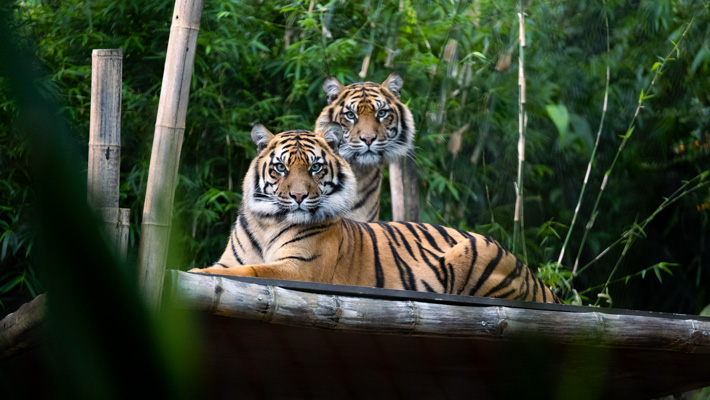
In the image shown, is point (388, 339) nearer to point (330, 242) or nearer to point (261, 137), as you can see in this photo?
point (330, 242)

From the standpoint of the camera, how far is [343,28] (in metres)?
4.50

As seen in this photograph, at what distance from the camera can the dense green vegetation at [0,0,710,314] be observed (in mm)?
3994

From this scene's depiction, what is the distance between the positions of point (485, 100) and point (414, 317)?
11.5ft

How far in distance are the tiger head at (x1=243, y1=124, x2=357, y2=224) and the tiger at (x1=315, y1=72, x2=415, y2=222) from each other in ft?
2.38

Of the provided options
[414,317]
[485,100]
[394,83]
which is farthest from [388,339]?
[485,100]

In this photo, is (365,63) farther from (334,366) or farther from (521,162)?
(334,366)

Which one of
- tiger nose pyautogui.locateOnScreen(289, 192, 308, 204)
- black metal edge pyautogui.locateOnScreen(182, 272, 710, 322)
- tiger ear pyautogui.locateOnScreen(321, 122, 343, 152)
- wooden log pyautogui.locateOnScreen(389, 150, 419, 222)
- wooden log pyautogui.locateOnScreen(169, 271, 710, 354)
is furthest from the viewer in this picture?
wooden log pyautogui.locateOnScreen(389, 150, 419, 222)

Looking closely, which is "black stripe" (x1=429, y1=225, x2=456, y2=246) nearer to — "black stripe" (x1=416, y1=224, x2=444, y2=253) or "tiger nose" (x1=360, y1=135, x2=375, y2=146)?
"black stripe" (x1=416, y1=224, x2=444, y2=253)

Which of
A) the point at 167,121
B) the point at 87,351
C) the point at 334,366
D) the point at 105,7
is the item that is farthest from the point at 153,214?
the point at 105,7

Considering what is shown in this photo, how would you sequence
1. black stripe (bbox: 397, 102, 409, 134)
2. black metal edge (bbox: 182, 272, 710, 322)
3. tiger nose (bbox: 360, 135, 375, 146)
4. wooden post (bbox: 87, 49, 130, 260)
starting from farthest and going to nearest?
black stripe (bbox: 397, 102, 409, 134), tiger nose (bbox: 360, 135, 375, 146), black metal edge (bbox: 182, 272, 710, 322), wooden post (bbox: 87, 49, 130, 260)

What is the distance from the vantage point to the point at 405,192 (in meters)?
3.62

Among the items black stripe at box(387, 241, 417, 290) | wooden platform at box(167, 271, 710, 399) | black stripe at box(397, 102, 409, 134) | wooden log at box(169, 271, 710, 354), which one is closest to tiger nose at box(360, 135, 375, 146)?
black stripe at box(397, 102, 409, 134)

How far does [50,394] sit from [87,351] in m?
0.05

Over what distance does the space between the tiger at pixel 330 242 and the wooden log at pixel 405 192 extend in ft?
2.80
